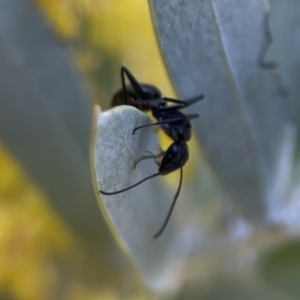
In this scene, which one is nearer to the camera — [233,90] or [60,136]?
[233,90]

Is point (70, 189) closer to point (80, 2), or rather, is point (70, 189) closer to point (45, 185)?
point (45, 185)

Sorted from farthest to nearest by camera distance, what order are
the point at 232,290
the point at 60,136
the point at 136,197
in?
the point at 60,136
the point at 232,290
the point at 136,197

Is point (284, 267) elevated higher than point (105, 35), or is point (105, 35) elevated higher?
point (105, 35)

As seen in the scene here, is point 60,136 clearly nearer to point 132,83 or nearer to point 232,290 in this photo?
point 132,83

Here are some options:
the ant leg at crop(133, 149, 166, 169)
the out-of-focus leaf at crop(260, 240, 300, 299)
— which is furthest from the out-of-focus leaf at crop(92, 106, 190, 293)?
the out-of-focus leaf at crop(260, 240, 300, 299)

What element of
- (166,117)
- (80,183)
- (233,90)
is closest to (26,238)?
(80,183)

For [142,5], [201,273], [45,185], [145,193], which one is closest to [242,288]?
[201,273]

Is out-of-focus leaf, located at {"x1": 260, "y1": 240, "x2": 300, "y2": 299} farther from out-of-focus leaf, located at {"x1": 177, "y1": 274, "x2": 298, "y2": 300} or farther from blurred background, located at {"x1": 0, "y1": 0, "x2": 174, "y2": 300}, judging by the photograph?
blurred background, located at {"x1": 0, "y1": 0, "x2": 174, "y2": 300}
